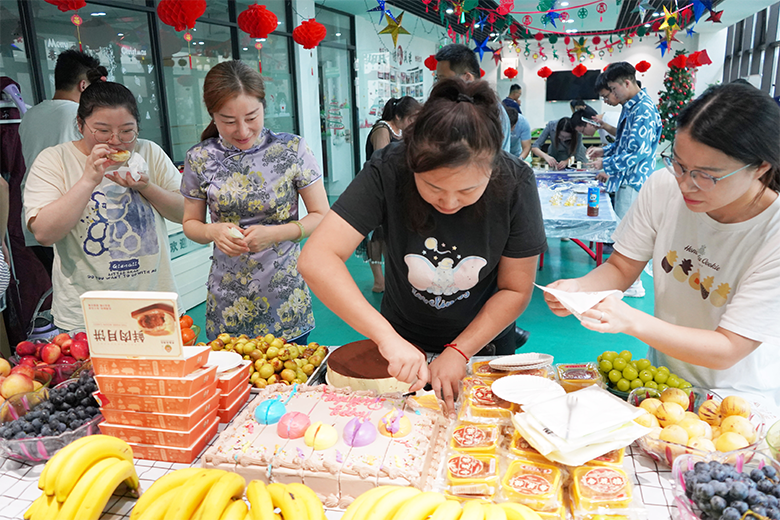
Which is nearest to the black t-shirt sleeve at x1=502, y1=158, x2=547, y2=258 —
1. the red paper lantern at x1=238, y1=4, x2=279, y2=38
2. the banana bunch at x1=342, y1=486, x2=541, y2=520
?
the banana bunch at x1=342, y1=486, x2=541, y2=520

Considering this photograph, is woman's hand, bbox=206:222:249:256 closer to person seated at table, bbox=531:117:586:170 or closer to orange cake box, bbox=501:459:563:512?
orange cake box, bbox=501:459:563:512

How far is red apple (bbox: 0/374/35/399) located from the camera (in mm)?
1506

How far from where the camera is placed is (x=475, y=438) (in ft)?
3.94

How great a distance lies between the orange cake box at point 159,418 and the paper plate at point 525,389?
28.9 inches

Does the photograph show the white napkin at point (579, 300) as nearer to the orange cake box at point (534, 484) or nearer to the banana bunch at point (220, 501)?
the orange cake box at point (534, 484)

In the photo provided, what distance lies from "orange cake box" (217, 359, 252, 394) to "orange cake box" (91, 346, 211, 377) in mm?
164

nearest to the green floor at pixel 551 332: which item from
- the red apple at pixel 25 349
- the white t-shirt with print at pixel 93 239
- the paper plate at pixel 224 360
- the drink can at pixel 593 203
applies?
the drink can at pixel 593 203

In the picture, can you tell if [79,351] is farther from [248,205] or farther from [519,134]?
[519,134]

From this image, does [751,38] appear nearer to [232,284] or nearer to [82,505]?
[232,284]

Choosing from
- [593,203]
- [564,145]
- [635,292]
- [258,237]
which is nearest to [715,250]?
[258,237]

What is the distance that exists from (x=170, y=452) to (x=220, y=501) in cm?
40

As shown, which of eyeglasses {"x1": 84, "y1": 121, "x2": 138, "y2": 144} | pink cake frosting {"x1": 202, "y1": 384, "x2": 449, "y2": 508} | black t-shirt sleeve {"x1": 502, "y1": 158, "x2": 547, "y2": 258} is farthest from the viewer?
eyeglasses {"x1": 84, "y1": 121, "x2": 138, "y2": 144}

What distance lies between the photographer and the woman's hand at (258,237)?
206 cm

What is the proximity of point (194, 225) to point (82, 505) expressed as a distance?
4.38ft
